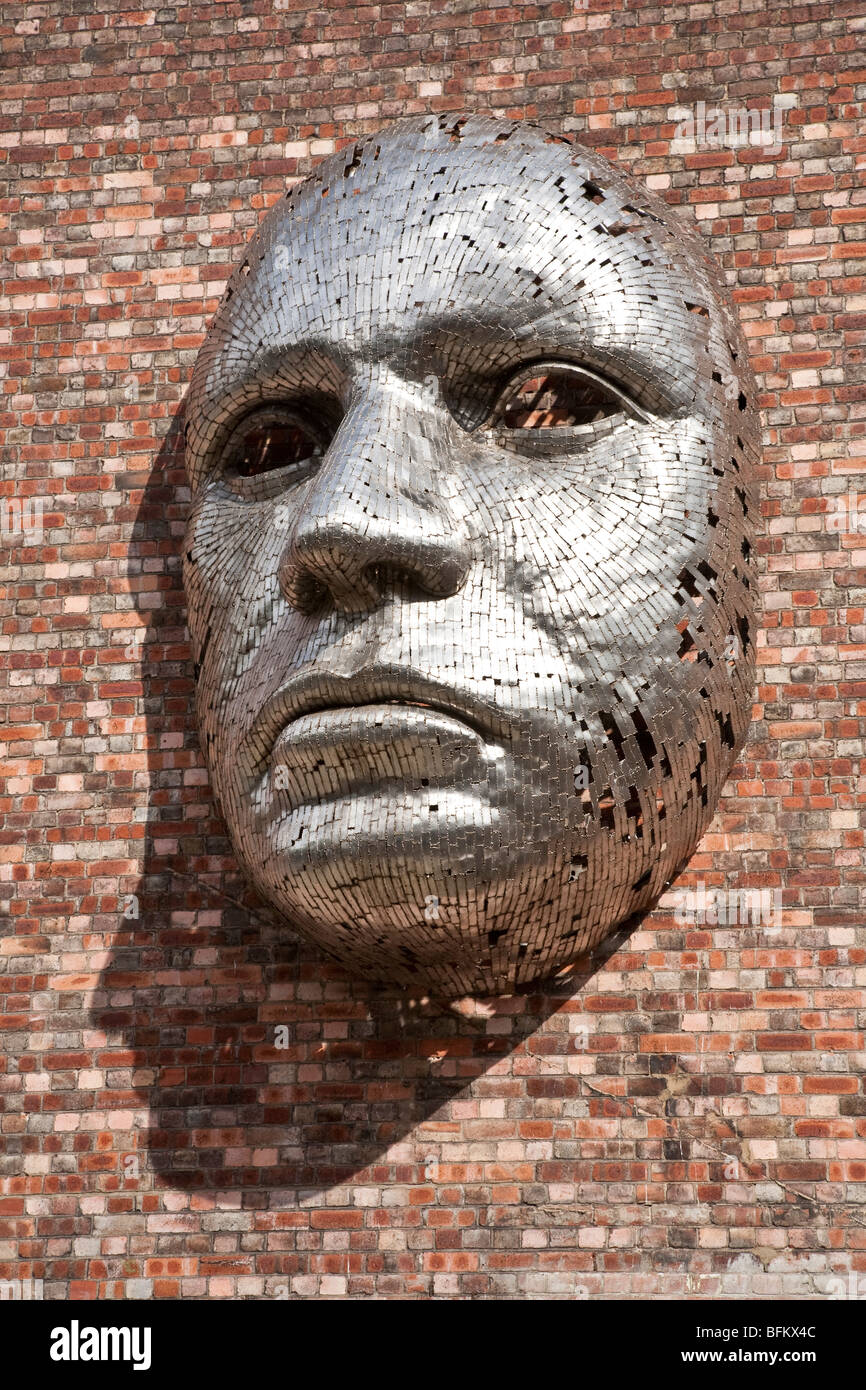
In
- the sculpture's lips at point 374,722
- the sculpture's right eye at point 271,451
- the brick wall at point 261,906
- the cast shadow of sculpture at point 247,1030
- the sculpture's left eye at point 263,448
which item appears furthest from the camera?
the sculpture's left eye at point 263,448

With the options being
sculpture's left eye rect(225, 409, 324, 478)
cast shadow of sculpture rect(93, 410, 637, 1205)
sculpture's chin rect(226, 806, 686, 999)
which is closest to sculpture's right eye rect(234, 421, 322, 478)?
sculpture's left eye rect(225, 409, 324, 478)

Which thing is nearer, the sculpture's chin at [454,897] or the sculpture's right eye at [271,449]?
the sculpture's chin at [454,897]

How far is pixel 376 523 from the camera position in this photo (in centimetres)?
490

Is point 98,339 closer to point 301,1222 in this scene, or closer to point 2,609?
point 2,609

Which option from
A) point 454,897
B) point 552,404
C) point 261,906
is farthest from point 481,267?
point 261,906

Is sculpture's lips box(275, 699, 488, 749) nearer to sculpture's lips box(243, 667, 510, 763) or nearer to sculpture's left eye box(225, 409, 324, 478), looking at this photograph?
sculpture's lips box(243, 667, 510, 763)

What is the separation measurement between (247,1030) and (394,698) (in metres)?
1.18

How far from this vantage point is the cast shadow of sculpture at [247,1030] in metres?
5.32

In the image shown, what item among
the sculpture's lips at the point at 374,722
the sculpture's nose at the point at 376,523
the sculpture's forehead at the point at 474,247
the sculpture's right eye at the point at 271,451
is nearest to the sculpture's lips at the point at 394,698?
the sculpture's lips at the point at 374,722

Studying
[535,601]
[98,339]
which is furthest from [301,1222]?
[98,339]

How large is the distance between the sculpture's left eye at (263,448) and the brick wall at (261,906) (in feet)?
1.42

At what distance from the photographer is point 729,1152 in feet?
16.8

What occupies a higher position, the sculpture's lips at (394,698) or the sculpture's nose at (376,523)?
the sculpture's nose at (376,523)

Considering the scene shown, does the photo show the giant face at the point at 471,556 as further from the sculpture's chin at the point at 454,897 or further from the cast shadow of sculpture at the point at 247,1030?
the cast shadow of sculpture at the point at 247,1030
